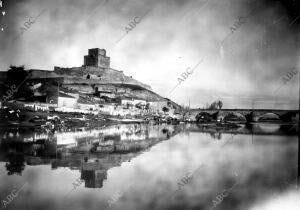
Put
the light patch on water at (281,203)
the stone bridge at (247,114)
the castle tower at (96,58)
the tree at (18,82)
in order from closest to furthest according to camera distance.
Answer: the light patch on water at (281,203) → the tree at (18,82) → the stone bridge at (247,114) → the castle tower at (96,58)

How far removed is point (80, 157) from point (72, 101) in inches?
1938

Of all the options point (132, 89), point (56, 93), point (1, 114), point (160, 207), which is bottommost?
point (160, 207)

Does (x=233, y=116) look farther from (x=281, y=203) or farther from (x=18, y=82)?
(x=281, y=203)

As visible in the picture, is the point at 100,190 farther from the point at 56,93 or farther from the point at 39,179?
the point at 56,93

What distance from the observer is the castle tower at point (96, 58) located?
123938 mm

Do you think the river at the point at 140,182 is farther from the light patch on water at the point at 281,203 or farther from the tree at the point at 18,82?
the tree at the point at 18,82

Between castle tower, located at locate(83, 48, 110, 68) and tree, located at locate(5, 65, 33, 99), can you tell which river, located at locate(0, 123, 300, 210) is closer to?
tree, located at locate(5, 65, 33, 99)

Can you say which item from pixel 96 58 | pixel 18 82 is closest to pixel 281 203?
pixel 18 82

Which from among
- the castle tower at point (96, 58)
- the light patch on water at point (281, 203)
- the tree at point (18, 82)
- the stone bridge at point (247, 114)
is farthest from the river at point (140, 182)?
the castle tower at point (96, 58)

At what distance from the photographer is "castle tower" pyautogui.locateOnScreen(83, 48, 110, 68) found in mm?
123938

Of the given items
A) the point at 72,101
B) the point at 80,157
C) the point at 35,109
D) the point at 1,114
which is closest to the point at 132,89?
the point at 72,101

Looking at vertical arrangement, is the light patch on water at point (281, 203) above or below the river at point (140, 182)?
below

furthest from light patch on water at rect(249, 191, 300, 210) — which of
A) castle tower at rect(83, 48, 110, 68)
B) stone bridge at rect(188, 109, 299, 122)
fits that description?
castle tower at rect(83, 48, 110, 68)

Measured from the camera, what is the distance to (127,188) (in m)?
8.74
